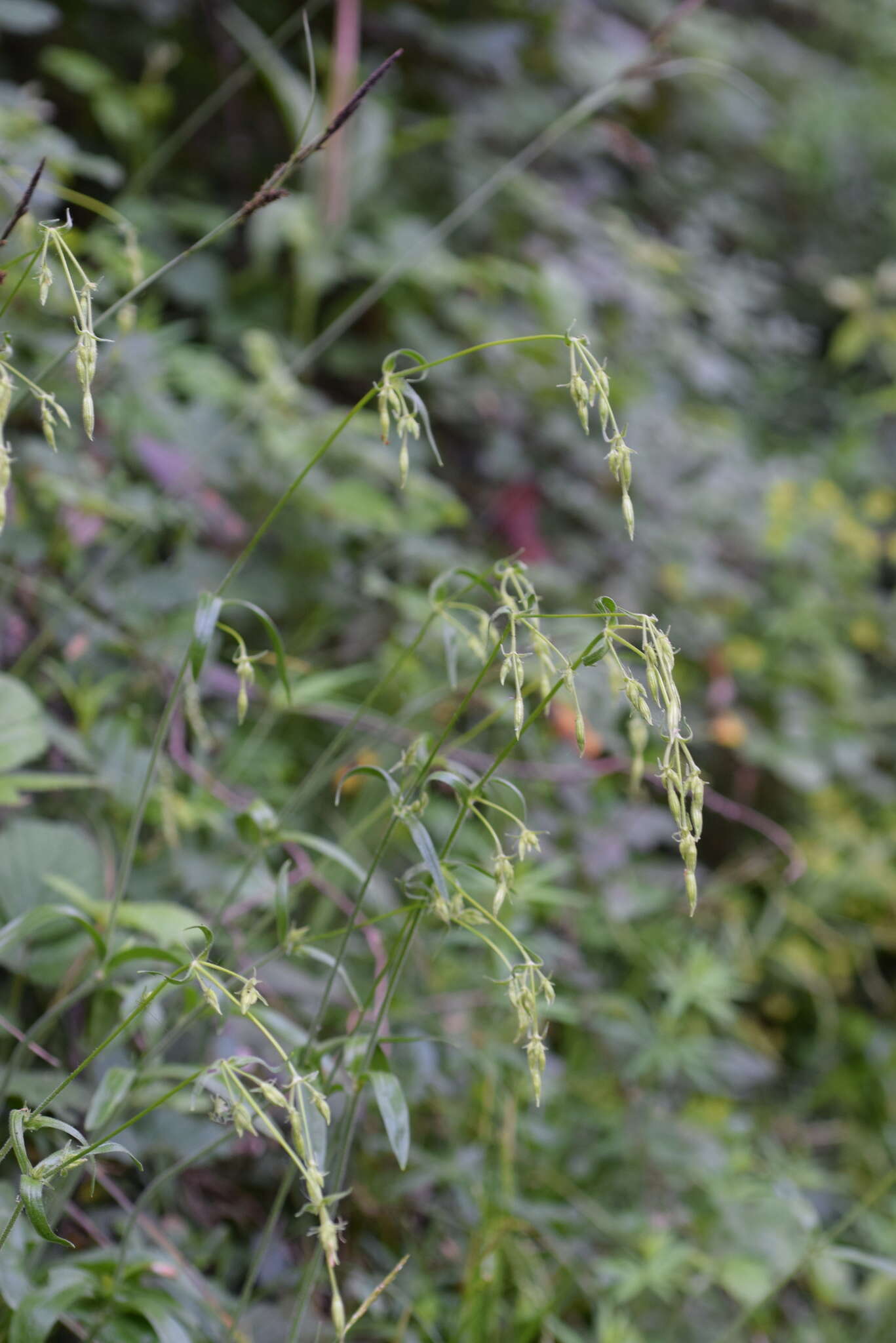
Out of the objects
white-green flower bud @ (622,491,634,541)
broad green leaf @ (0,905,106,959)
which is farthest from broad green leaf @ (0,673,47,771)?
white-green flower bud @ (622,491,634,541)

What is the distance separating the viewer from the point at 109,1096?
858 millimetres

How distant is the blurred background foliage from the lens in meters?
1.26

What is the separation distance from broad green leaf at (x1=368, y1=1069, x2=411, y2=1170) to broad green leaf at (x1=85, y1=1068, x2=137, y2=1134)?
0.23 meters

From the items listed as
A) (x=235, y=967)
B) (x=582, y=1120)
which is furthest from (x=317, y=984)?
(x=582, y=1120)

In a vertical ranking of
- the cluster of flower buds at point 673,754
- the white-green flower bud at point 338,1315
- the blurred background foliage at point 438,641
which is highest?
the cluster of flower buds at point 673,754

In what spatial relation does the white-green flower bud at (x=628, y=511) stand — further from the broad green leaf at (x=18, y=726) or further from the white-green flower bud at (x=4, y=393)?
the broad green leaf at (x=18, y=726)

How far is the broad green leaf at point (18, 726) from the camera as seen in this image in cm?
112

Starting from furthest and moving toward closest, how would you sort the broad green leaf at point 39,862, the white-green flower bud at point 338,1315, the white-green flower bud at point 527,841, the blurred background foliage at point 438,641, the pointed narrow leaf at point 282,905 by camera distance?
the blurred background foliage at point 438,641 < the broad green leaf at point 39,862 < the pointed narrow leaf at point 282,905 < the white-green flower bud at point 527,841 < the white-green flower bud at point 338,1315

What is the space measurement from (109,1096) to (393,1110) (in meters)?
0.27

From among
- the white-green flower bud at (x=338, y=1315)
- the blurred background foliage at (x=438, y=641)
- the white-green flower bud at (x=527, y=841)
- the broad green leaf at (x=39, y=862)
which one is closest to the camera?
the white-green flower bud at (x=338, y=1315)

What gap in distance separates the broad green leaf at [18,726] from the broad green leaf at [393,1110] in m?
0.57

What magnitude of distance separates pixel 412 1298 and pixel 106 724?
0.77m

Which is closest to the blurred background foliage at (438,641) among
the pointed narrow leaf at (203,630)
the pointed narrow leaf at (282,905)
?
the pointed narrow leaf at (282,905)

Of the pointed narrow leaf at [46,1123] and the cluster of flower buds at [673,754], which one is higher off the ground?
the cluster of flower buds at [673,754]
